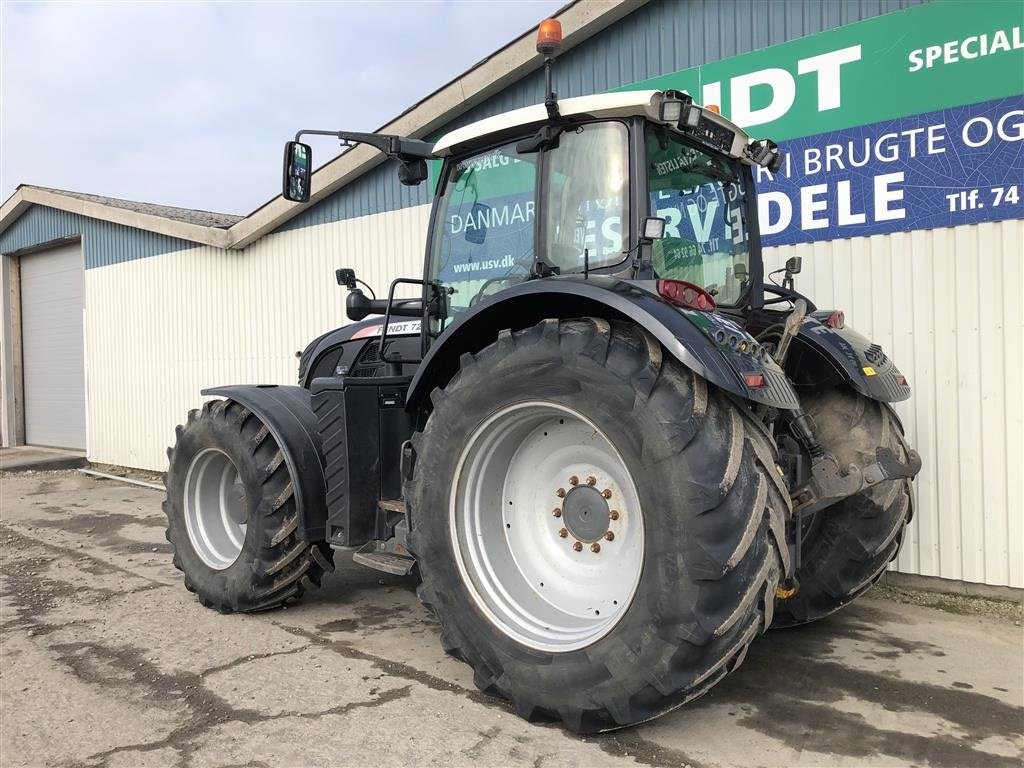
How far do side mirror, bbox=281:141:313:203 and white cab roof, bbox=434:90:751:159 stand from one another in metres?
0.82

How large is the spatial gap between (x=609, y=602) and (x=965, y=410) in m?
3.16

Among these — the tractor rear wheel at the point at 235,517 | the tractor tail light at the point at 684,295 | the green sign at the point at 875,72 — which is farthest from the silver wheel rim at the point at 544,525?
the green sign at the point at 875,72

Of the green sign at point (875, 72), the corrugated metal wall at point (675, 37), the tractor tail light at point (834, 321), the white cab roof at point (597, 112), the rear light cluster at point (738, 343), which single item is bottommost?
the rear light cluster at point (738, 343)

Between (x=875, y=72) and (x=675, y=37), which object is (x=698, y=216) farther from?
(x=675, y=37)

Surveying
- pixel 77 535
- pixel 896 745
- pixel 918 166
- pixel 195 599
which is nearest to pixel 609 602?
pixel 896 745

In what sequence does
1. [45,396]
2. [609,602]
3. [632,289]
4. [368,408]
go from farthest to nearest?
[45,396]
[368,408]
[609,602]
[632,289]

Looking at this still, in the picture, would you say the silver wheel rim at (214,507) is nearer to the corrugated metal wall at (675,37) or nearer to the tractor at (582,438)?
the tractor at (582,438)

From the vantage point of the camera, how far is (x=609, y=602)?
10.6ft

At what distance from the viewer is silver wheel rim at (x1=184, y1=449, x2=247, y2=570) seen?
4.94 metres

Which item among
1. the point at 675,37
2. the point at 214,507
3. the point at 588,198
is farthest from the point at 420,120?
the point at 588,198

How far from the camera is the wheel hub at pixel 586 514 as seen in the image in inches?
129

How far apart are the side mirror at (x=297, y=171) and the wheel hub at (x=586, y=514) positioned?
2.16 m

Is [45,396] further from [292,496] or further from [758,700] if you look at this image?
[758,700]

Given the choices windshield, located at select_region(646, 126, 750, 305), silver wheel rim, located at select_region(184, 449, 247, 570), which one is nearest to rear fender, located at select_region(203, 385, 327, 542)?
silver wheel rim, located at select_region(184, 449, 247, 570)
